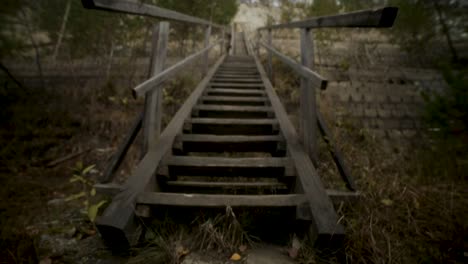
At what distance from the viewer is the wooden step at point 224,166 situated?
1.95m

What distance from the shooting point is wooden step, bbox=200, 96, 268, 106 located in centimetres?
358

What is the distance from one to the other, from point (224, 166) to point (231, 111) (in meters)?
1.33

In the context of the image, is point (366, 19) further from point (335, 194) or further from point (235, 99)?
point (235, 99)

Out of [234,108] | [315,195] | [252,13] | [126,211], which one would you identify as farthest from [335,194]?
[252,13]

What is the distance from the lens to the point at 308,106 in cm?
203

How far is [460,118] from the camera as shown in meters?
2.88

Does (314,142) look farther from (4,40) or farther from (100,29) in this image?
(100,29)

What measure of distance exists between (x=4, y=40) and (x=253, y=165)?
7.37 metres

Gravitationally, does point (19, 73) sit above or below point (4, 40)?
below

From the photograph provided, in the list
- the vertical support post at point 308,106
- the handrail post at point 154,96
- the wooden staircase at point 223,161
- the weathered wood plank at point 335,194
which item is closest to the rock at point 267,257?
the wooden staircase at point 223,161

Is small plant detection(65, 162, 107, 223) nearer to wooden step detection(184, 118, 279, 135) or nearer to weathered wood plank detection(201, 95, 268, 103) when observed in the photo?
wooden step detection(184, 118, 279, 135)

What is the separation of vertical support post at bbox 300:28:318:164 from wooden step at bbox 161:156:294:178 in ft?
0.81

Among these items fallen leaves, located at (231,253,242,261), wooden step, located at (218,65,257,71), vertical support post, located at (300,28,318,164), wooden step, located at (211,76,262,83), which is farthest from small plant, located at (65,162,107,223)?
wooden step, located at (218,65,257,71)

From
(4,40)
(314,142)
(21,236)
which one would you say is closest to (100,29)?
(4,40)
